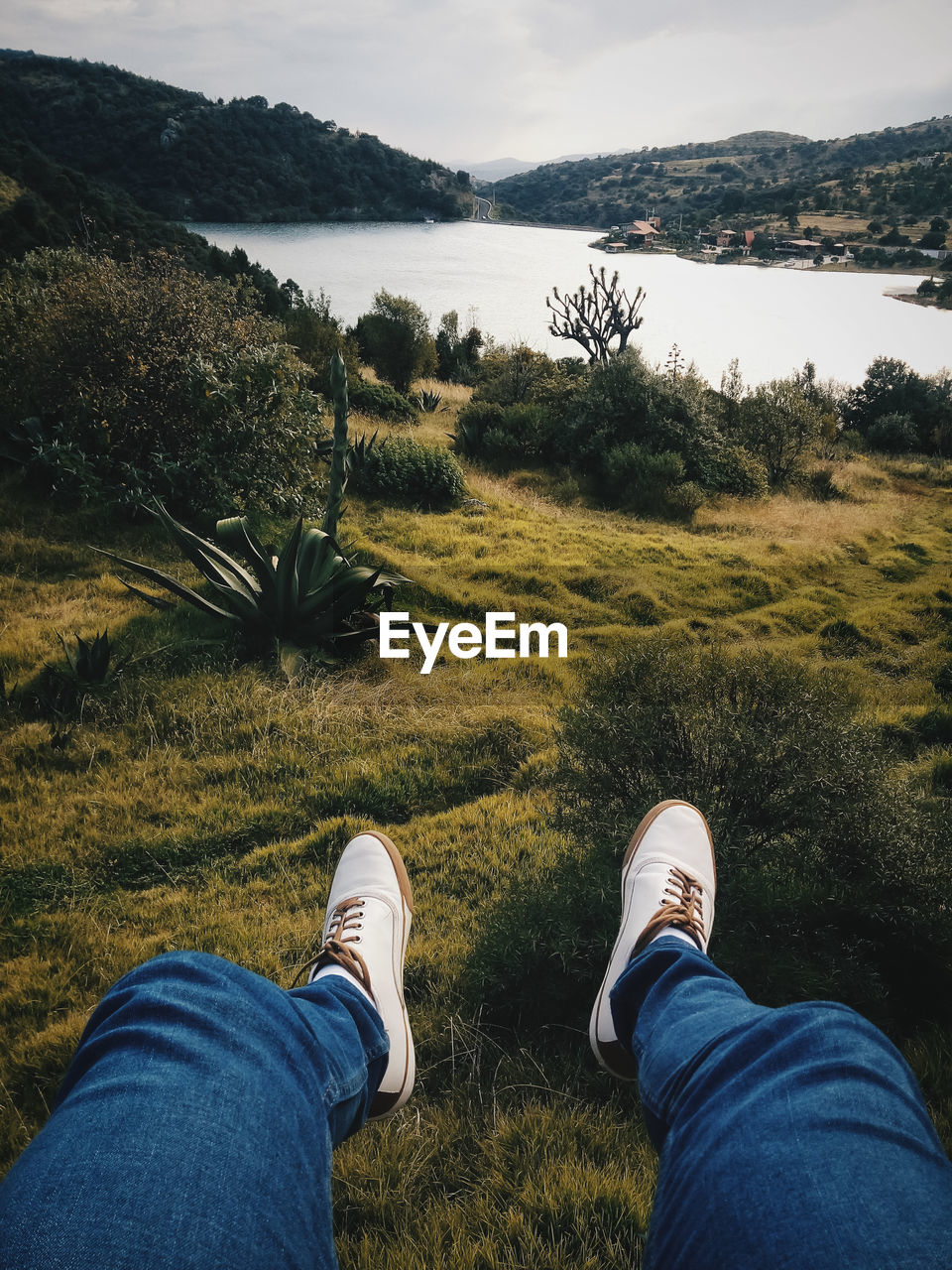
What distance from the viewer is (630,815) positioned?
9.44ft

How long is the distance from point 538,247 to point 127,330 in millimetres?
34528

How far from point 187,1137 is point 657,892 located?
62.5 inches

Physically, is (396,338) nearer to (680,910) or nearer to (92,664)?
(92,664)

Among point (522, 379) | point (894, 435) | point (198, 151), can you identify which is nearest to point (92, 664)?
point (522, 379)

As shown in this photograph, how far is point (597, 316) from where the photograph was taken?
28.0 meters

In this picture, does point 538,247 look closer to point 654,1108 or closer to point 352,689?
point 352,689

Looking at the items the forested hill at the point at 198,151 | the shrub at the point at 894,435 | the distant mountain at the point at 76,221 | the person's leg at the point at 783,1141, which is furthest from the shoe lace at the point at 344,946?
the forested hill at the point at 198,151

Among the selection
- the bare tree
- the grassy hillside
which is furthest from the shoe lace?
the bare tree

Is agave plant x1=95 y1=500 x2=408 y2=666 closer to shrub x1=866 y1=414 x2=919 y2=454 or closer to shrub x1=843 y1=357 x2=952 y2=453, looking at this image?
shrub x1=866 y1=414 x2=919 y2=454

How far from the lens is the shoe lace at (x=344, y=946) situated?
1.86 metres

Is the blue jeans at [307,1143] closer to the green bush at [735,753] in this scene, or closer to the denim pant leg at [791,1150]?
the denim pant leg at [791,1150]

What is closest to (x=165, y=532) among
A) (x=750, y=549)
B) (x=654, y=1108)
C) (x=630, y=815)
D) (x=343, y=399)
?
(x=343, y=399)

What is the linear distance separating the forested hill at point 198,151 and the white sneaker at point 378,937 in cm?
4063

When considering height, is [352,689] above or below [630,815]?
below
